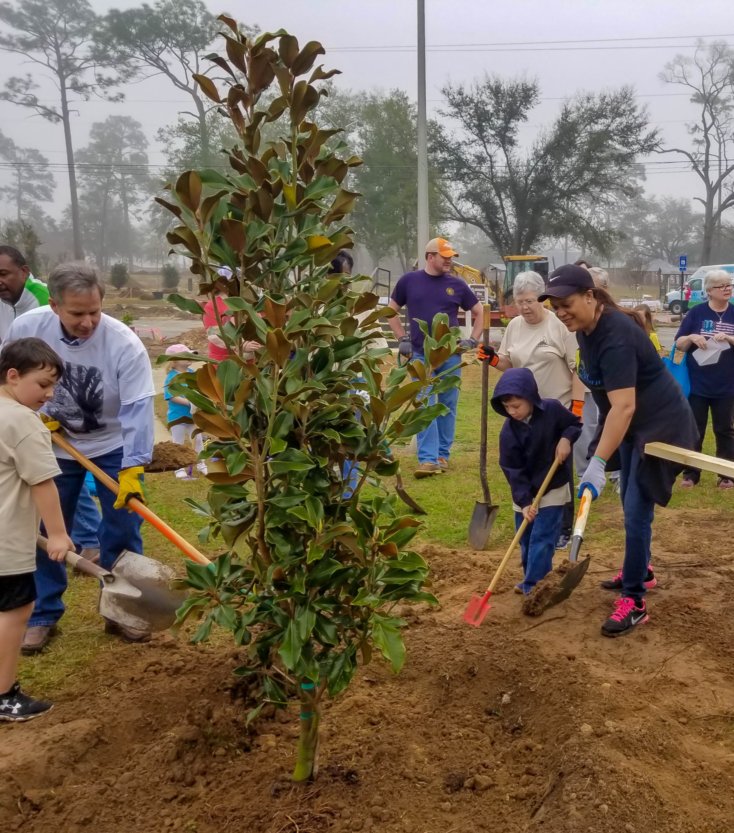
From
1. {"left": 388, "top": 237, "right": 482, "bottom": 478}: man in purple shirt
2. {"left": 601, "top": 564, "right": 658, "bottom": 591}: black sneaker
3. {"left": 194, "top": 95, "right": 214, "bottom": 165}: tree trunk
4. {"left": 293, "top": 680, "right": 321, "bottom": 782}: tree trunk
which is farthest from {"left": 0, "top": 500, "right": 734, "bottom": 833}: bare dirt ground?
{"left": 194, "top": 95, "right": 214, "bottom": 165}: tree trunk

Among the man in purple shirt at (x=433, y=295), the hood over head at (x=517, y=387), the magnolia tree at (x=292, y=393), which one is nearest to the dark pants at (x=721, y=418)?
the man in purple shirt at (x=433, y=295)

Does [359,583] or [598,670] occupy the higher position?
[359,583]

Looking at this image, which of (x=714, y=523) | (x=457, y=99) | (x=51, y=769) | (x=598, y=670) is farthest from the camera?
(x=457, y=99)

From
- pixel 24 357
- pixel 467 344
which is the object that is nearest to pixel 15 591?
pixel 24 357

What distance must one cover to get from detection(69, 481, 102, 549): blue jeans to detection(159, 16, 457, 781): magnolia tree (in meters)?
3.09

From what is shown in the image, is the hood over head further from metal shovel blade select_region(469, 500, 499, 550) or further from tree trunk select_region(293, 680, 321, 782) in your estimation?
tree trunk select_region(293, 680, 321, 782)

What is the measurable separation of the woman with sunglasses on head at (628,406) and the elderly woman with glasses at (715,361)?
301cm

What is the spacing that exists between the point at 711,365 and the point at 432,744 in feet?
16.1

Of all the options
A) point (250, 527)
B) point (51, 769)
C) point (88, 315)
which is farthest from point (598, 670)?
point (88, 315)

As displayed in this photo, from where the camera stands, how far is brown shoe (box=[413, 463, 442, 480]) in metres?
7.27

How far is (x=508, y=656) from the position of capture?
358 centimetres

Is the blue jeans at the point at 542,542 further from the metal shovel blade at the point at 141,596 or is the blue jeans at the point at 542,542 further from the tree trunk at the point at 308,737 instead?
the tree trunk at the point at 308,737

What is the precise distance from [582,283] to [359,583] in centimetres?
195

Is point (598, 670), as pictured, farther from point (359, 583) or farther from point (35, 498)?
point (35, 498)
